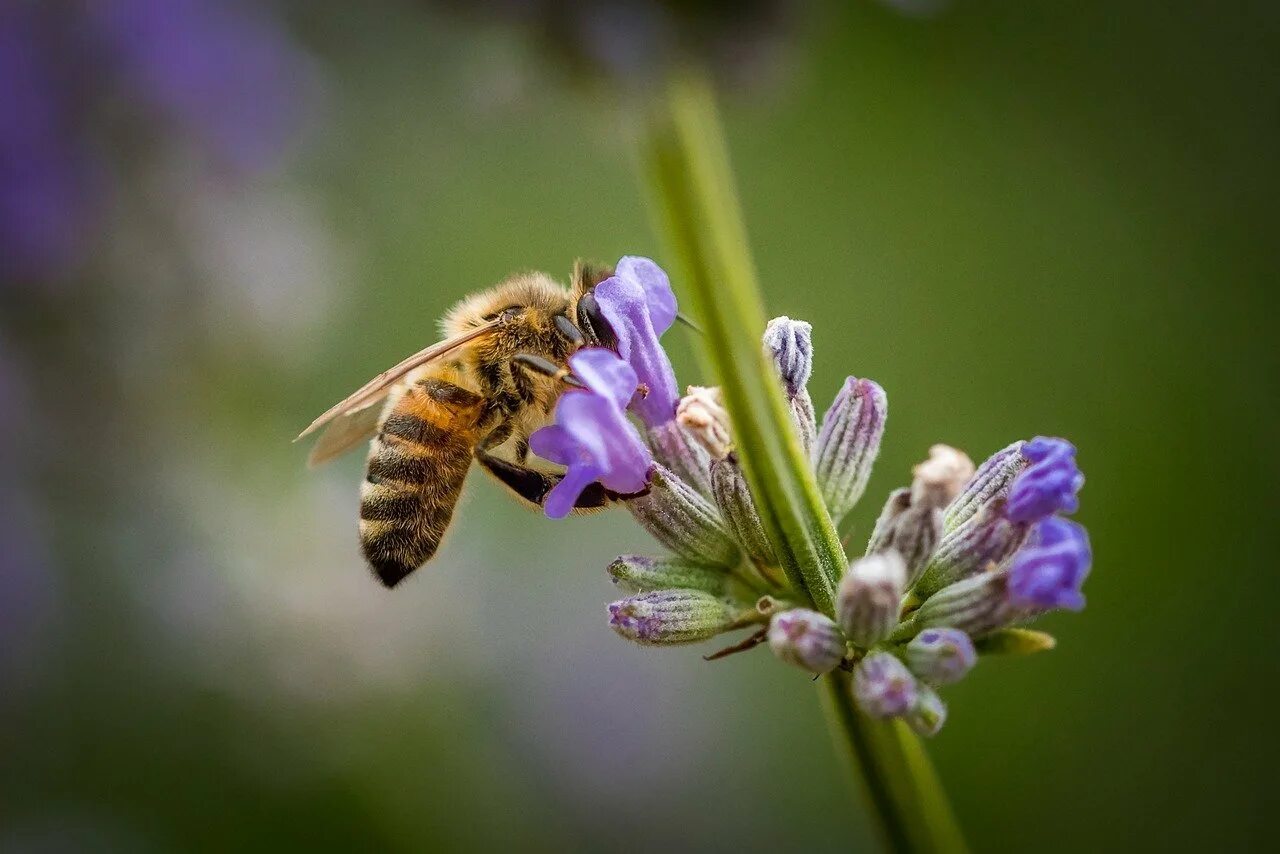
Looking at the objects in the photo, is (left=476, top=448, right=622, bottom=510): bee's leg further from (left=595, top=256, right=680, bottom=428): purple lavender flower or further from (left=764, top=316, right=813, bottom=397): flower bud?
(left=764, top=316, right=813, bottom=397): flower bud

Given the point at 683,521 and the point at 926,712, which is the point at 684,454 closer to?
the point at 683,521

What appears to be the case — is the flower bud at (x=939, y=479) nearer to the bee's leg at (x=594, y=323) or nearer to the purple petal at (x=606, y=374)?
the purple petal at (x=606, y=374)

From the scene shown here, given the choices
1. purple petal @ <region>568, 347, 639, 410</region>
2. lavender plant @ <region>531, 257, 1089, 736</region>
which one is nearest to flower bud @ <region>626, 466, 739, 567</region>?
lavender plant @ <region>531, 257, 1089, 736</region>

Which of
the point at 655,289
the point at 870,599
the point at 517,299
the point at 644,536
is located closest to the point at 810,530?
the point at 870,599

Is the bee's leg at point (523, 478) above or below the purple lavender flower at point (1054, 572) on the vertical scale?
above

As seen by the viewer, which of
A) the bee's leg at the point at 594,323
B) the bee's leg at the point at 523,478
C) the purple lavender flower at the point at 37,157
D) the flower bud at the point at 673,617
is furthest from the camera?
the purple lavender flower at the point at 37,157

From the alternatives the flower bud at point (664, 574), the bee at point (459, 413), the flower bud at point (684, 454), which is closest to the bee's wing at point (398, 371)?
the bee at point (459, 413)
